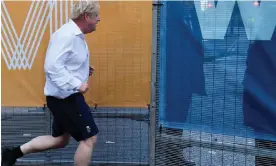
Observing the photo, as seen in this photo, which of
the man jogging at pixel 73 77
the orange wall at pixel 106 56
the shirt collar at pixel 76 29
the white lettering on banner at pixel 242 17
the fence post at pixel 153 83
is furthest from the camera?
the orange wall at pixel 106 56

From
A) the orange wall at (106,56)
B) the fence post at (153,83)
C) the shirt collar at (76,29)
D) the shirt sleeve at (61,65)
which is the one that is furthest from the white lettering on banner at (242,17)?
the shirt sleeve at (61,65)

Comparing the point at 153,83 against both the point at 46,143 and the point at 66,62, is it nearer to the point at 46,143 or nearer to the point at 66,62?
the point at 66,62

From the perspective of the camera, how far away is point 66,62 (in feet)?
15.3

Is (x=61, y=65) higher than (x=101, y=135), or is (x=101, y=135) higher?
(x=61, y=65)

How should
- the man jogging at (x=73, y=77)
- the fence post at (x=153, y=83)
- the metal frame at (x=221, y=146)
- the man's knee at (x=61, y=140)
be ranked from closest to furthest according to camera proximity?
1. the metal frame at (x=221, y=146)
2. the man jogging at (x=73, y=77)
3. the fence post at (x=153, y=83)
4. the man's knee at (x=61, y=140)

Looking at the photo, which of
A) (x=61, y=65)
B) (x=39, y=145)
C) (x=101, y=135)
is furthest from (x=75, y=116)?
(x=101, y=135)

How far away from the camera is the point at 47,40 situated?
5.46 metres

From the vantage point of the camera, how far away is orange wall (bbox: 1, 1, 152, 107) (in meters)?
5.25

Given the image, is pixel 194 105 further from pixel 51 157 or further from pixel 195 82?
pixel 51 157

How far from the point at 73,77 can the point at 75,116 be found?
1.12 ft

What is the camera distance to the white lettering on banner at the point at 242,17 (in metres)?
4.39

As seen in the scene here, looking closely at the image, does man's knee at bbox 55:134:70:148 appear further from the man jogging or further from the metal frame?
the metal frame

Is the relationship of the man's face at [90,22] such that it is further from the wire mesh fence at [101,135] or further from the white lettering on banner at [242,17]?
the wire mesh fence at [101,135]

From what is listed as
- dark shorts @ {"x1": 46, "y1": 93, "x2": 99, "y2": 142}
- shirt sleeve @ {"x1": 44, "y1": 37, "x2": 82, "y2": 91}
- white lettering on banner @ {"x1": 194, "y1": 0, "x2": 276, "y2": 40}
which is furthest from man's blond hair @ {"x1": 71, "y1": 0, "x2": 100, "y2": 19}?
white lettering on banner @ {"x1": 194, "y1": 0, "x2": 276, "y2": 40}
